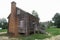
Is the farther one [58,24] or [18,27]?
[58,24]

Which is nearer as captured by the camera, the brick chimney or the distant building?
the distant building

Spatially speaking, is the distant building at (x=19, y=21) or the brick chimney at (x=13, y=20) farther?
the brick chimney at (x=13, y=20)

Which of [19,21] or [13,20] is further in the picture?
[13,20]

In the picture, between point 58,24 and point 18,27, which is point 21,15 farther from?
point 58,24

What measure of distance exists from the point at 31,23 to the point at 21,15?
3.14m

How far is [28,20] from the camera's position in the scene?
36.4m

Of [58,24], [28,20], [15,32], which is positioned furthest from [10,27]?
[58,24]

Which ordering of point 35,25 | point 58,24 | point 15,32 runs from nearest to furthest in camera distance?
1. point 15,32
2. point 35,25
3. point 58,24

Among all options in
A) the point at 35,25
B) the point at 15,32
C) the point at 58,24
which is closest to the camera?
the point at 15,32

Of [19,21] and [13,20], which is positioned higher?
[13,20]

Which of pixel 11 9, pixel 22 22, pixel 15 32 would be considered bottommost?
pixel 15 32

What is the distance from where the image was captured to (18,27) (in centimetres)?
3625

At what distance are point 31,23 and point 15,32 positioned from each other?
4394 mm

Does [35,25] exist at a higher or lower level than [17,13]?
lower
